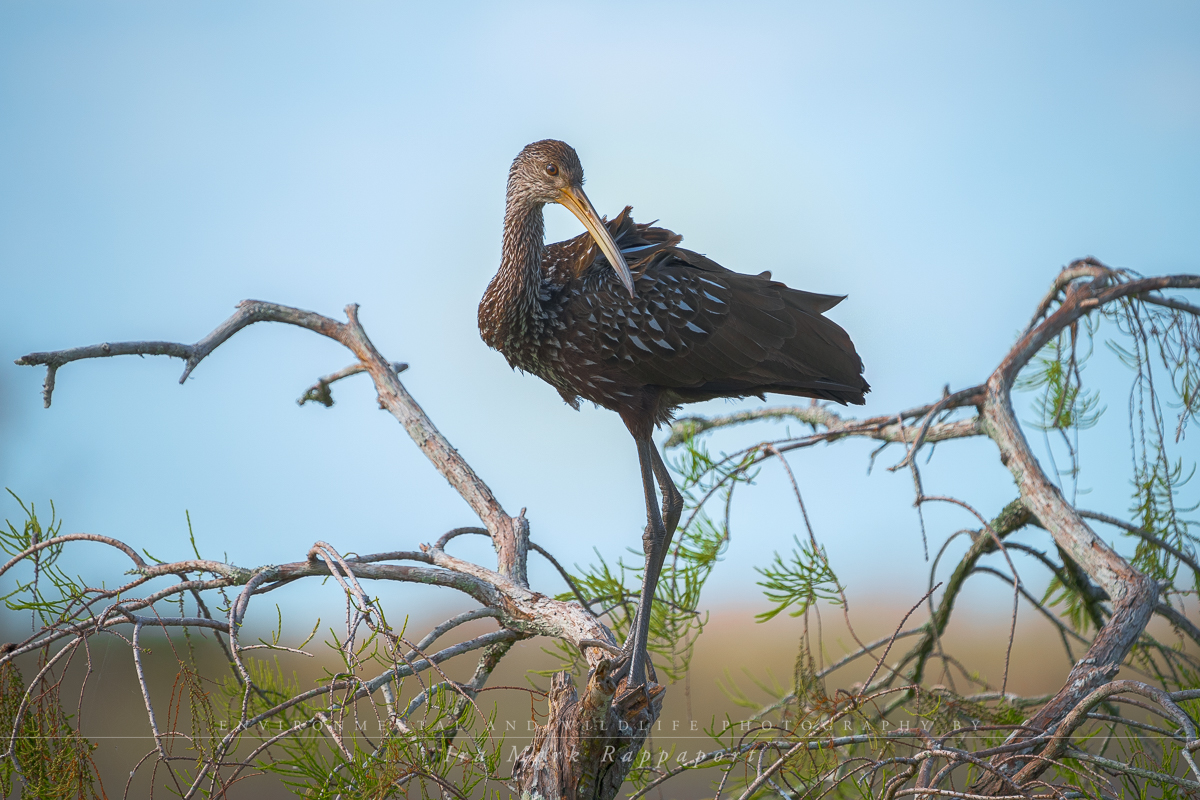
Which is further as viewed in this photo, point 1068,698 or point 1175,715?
point 1068,698

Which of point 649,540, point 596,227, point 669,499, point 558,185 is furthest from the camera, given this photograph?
point 669,499

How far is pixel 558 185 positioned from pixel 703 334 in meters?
0.84

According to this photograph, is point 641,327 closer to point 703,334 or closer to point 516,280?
point 703,334

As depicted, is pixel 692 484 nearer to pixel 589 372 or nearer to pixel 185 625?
pixel 589 372

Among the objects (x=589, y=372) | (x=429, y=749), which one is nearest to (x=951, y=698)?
(x=589, y=372)

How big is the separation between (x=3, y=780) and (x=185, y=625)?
80cm

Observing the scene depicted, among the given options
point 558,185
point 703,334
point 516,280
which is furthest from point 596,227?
point 703,334

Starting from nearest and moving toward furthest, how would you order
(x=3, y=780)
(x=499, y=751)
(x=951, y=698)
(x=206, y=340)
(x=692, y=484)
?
(x=499, y=751), (x=3, y=780), (x=951, y=698), (x=206, y=340), (x=692, y=484)

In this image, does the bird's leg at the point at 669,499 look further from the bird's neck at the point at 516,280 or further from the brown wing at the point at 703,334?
the bird's neck at the point at 516,280

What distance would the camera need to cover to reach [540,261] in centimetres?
356

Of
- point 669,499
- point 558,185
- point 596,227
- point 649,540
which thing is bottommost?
point 649,540

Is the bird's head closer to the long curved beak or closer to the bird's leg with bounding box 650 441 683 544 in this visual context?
the long curved beak

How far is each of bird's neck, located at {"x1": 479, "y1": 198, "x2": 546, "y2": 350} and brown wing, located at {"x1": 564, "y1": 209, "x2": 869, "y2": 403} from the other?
0.57ft

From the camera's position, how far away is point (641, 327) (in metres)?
3.38
